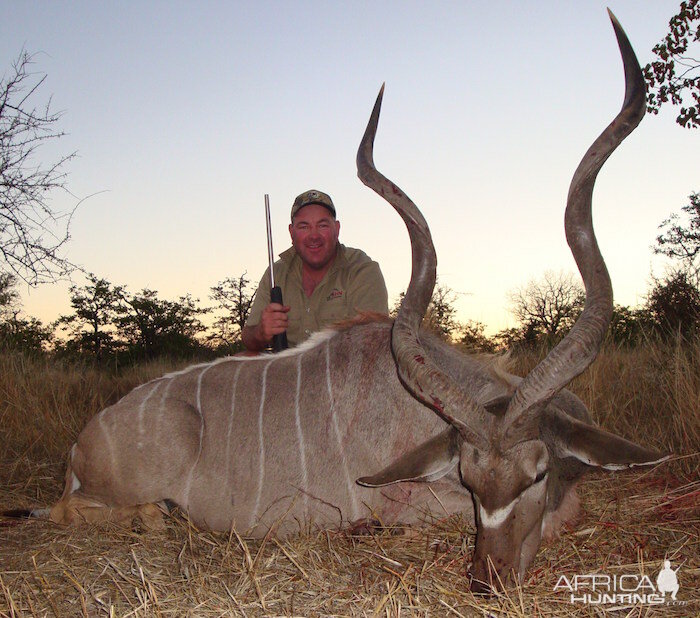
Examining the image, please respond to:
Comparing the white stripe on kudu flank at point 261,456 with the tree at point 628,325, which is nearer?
the white stripe on kudu flank at point 261,456

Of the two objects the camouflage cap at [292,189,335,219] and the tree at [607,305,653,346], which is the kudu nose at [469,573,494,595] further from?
the tree at [607,305,653,346]

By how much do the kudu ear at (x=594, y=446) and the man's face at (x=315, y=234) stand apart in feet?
7.24

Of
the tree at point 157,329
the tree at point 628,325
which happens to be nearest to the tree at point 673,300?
the tree at point 628,325

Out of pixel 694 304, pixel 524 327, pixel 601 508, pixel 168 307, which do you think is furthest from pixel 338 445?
pixel 168 307

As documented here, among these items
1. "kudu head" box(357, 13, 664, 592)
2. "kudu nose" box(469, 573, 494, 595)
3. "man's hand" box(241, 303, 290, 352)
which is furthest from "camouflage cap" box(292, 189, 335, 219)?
"kudu nose" box(469, 573, 494, 595)

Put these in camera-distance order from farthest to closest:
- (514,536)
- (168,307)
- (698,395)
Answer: (168,307) < (698,395) < (514,536)

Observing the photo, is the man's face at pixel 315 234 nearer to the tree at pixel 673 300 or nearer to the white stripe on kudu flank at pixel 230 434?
the white stripe on kudu flank at pixel 230 434

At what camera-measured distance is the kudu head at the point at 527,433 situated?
1972 mm

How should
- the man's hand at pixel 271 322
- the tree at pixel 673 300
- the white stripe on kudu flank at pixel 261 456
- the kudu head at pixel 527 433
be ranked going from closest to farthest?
the kudu head at pixel 527 433 → the white stripe on kudu flank at pixel 261 456 → the man's hand at pixel 271 322 → the tree at pixel 673 300

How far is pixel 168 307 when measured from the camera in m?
15.6

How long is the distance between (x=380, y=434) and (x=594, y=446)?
83cm

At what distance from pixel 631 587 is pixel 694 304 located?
5370 millimetres

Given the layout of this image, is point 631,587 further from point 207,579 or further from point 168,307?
point 168,307

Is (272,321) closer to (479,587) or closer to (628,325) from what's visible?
(479,587)
